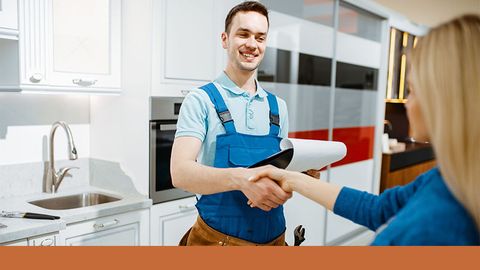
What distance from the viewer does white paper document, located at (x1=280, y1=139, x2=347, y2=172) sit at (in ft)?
4.71

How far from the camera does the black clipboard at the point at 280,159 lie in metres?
1.39

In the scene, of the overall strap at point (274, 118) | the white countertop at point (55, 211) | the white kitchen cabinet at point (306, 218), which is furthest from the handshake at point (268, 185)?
the white kitchen cabinet at point (306, 218)

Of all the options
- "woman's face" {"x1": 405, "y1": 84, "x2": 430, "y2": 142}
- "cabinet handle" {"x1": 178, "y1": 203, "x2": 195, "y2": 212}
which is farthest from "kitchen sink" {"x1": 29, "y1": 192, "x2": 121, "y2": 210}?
"woman's face" {"x1": 405, "y1": 84, "x2": 430, "y2": 142}

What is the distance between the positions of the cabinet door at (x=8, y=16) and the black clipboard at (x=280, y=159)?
142 cm

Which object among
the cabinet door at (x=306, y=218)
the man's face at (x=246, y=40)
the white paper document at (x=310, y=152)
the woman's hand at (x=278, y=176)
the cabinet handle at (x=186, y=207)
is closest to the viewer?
the woman's hand at (x=278, y=176)

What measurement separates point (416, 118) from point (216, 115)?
90 centimetres

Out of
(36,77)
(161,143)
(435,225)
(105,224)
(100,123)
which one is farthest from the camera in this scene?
(100,123)

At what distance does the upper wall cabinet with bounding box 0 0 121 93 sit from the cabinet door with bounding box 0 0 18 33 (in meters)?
0.03

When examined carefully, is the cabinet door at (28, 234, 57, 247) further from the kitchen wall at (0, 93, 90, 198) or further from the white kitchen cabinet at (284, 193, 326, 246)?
the white kitchen cabinet at (284, 193, 326, 246)

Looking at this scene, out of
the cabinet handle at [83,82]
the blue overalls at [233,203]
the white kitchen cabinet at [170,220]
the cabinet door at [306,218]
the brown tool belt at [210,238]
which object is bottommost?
the cabinet door at [306,218]

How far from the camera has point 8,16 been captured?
6.56 feet

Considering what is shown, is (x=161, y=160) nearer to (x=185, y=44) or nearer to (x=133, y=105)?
(x=133, y=105)

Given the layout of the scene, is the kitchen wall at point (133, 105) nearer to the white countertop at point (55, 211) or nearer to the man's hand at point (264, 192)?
the white countertop at point (55, 211)

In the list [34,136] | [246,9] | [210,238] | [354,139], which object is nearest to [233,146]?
[210,238]
